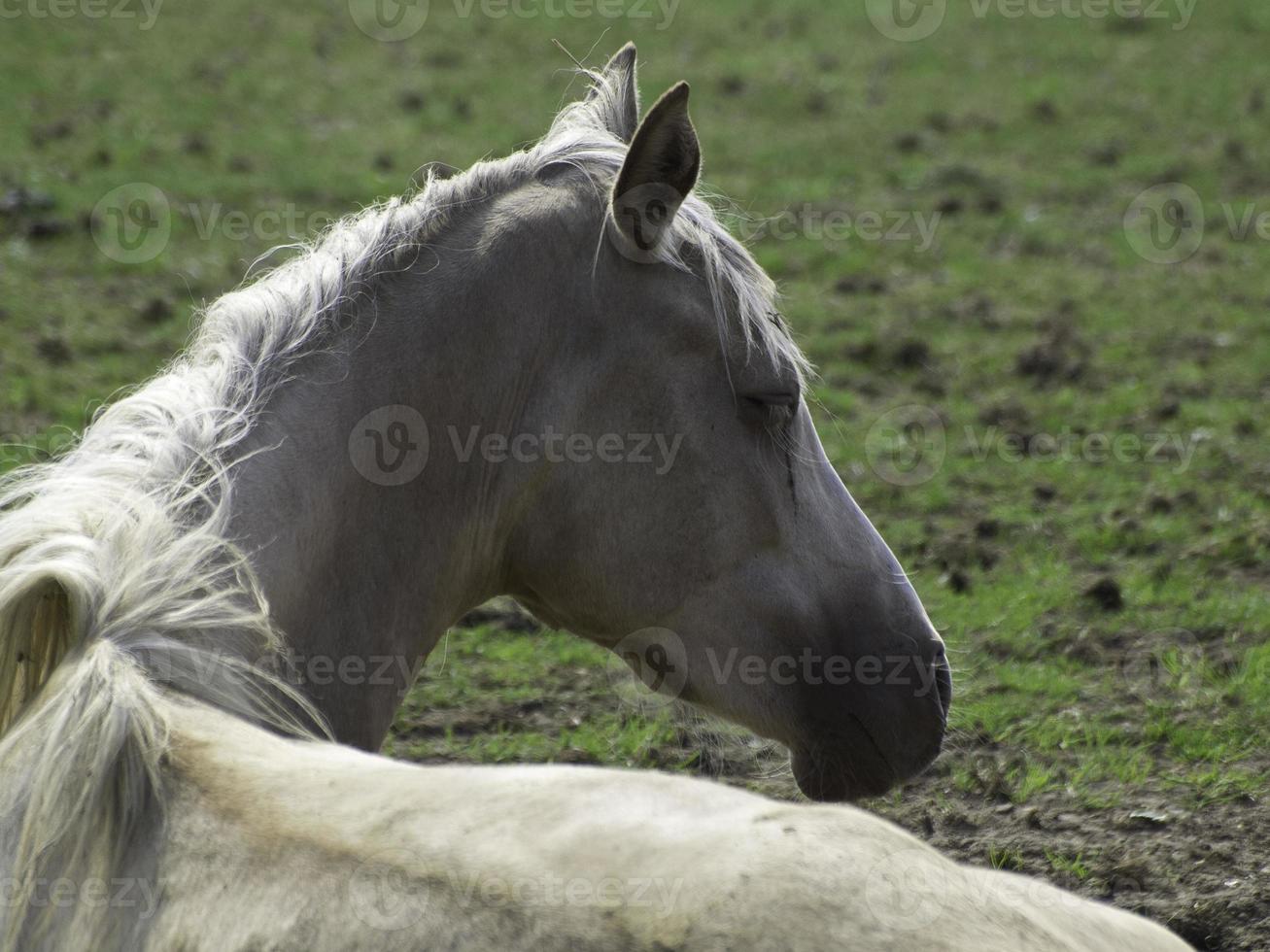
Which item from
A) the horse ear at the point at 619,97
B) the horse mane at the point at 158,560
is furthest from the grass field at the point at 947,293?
the horse mane at the point at 158,560

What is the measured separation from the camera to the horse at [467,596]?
1.62 metres

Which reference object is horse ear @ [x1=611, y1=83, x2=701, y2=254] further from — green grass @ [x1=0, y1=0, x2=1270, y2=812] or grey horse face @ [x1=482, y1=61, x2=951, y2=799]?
green grass @ [x1=0, y1=0, x2=1270, y2=812]

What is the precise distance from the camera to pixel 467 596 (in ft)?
9.40

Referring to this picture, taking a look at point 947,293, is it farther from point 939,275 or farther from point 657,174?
point 657,174

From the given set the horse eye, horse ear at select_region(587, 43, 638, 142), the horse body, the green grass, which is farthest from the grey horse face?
the green grass

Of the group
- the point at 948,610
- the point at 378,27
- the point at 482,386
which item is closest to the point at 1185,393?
the point at 948,610

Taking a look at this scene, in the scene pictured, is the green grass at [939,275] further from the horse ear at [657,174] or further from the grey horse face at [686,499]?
the horse ear at [657,174]

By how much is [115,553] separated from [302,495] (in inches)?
16.7

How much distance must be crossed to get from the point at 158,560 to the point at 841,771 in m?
1.48

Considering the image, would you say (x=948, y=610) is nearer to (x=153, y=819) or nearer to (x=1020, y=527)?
(x=1020, y=527)

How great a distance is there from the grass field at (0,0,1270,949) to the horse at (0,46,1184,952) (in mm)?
433

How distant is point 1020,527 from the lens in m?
6.04

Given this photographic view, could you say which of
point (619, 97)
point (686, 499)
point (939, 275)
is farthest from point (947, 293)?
point (686, 499)

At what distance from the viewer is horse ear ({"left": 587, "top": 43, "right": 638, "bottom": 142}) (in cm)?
312
